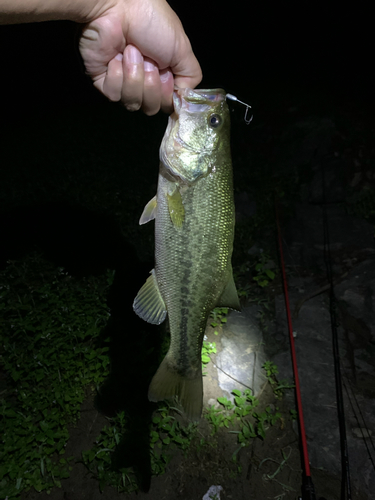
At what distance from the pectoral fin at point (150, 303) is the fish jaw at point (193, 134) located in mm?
728

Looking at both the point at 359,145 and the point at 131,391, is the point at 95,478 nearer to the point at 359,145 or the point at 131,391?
the point at 131,391

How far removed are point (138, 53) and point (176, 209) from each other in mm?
911

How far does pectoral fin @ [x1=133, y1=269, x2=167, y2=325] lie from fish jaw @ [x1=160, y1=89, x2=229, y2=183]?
728 mm

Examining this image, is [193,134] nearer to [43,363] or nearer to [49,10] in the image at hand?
[49,10]

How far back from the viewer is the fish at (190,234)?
6.46 ft

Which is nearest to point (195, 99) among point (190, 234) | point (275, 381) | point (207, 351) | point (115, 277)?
point (190, 234)

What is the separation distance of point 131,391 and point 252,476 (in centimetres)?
142

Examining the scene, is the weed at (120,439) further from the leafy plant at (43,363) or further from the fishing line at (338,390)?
the fishing line at (338,390)

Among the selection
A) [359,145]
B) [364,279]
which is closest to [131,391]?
[364,279]

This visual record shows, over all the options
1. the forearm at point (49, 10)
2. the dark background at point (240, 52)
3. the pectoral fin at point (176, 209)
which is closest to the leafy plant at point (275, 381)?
the pectoral fin at point (176, 209)

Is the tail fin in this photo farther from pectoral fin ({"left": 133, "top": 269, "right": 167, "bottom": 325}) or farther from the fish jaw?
the fish jaw

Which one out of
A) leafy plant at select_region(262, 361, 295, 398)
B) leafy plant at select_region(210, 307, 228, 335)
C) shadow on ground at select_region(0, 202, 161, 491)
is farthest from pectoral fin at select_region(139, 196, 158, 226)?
leafy plant at select_region(262, 361, 295, 398)

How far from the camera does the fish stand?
197 cm

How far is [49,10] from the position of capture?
1406mm
